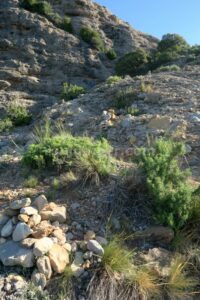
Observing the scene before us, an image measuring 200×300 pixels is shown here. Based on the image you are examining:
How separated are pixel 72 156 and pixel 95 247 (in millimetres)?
1708

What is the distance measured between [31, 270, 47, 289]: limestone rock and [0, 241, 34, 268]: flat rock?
5.0 inches

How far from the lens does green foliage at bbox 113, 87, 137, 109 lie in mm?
10949

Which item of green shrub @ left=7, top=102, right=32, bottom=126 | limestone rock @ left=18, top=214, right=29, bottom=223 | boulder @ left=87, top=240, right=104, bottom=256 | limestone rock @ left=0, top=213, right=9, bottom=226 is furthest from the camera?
green shrub @ left=7, top=102, right=32, bottom=126

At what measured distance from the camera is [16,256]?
12.4ft

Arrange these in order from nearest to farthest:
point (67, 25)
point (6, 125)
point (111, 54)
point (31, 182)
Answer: point (31, 182) < point (6, 125) < point (111, 54) < point (67, 25)

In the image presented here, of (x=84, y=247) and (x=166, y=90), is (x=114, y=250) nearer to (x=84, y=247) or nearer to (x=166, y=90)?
(x=84, y=247)

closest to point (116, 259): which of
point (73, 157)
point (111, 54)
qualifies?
point (73, 157)

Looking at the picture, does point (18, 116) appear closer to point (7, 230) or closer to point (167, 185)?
point (167, 185)

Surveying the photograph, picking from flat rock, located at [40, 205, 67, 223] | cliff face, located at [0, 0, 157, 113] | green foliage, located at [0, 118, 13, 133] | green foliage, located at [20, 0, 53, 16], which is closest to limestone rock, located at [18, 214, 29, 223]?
flat rock, located at [40, 205, 67, 223]

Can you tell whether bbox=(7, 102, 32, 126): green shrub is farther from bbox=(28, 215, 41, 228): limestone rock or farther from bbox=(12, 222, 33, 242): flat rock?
bbox=(12, 222, 33, 242): flat rock

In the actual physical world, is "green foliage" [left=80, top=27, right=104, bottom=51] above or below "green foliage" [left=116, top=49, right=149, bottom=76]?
above

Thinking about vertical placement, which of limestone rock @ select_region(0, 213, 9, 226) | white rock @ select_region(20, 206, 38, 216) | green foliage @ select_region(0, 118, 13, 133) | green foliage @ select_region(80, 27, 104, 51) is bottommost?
green foliage @ select_region(0, 118, 13, 133)

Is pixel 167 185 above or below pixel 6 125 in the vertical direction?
above

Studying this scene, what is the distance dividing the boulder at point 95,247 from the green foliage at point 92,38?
61.7ft
